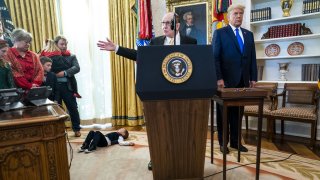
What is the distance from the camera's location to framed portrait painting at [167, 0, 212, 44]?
4.17m

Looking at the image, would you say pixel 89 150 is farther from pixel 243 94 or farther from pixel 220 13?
pixel 220 13

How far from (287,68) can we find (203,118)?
8.99ft

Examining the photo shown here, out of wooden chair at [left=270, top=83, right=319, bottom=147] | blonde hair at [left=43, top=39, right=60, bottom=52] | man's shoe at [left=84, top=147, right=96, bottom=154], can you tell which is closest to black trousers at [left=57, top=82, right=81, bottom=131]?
blonde hair at [left=43, top=39, right=60, bottom=52]

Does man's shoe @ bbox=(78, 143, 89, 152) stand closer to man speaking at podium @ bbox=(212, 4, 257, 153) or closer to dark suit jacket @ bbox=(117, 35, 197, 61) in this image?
dark suit jacket @ bbox=(117, 35, 197, 61)

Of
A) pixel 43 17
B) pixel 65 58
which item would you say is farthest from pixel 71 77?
pixel 43 17

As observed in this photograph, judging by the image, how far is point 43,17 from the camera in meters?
4.27

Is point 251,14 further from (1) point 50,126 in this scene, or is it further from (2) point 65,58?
(1) point 50,126

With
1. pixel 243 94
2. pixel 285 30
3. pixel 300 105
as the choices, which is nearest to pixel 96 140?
pixel 243 94

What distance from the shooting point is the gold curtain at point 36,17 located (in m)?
4.15

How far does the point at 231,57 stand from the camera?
2.66 m

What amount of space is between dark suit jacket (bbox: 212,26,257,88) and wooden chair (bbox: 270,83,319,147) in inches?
39.2

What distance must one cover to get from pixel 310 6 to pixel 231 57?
177cm

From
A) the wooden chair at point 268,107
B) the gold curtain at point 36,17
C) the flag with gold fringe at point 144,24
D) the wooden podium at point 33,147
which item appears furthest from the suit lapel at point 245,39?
the gold curtain at point 36,17

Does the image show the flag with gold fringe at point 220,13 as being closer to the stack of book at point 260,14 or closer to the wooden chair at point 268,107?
the stack of book at point 260,14
